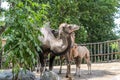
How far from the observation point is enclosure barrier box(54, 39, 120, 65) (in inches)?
687

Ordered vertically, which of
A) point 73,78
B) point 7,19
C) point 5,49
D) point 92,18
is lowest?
point 73,78

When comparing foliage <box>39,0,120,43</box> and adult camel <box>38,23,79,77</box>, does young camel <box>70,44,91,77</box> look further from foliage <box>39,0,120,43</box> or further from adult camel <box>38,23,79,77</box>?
foliage <box>39,0,120,43</box>

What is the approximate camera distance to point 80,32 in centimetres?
1891

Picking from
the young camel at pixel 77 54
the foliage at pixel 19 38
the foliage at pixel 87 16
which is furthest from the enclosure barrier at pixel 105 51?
the foliage at pixel 19 38

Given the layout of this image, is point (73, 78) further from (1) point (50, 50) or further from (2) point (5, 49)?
(2) point (5, 49)

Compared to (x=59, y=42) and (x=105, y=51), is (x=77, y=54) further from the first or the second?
(x=105, y=51)

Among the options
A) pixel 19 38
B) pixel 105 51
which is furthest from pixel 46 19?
pixel 105 51

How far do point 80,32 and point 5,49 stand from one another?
12.2 metres

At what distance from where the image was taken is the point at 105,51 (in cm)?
1791

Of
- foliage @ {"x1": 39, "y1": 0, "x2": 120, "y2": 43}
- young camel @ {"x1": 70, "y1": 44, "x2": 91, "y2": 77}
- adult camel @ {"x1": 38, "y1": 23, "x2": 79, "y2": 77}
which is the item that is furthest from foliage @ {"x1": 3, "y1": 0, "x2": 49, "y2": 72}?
foliage @ {"x1": 39, "y1": 0, "x2": 120, "y2": 43}

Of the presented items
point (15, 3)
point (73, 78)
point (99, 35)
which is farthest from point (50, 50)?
point (99, 35)

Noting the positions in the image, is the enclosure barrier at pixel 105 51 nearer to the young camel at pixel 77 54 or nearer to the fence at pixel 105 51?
the fence at pixel 105 51

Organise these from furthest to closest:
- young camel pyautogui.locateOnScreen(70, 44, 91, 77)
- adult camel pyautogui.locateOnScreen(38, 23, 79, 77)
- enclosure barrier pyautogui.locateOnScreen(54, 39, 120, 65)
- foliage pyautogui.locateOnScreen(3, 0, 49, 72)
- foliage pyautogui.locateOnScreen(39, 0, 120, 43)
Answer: foliage pyautogui.locateOnScreen(39, 0, 120, 43), enclosure barrier pyautogui.locateOnScreen(54, 39, 120, 65), young camel pyautogui.locateOnScreen(70, 44, 91, 77), adult camel pyautogui.locateOnScreen(38, 23, 79, 77), foliage pyautogui.locateOnScreen(3, 0, 49, 72)

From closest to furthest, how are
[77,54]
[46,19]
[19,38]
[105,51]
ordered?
[19,38] → [46,19] → [77,54] → [105,51]
